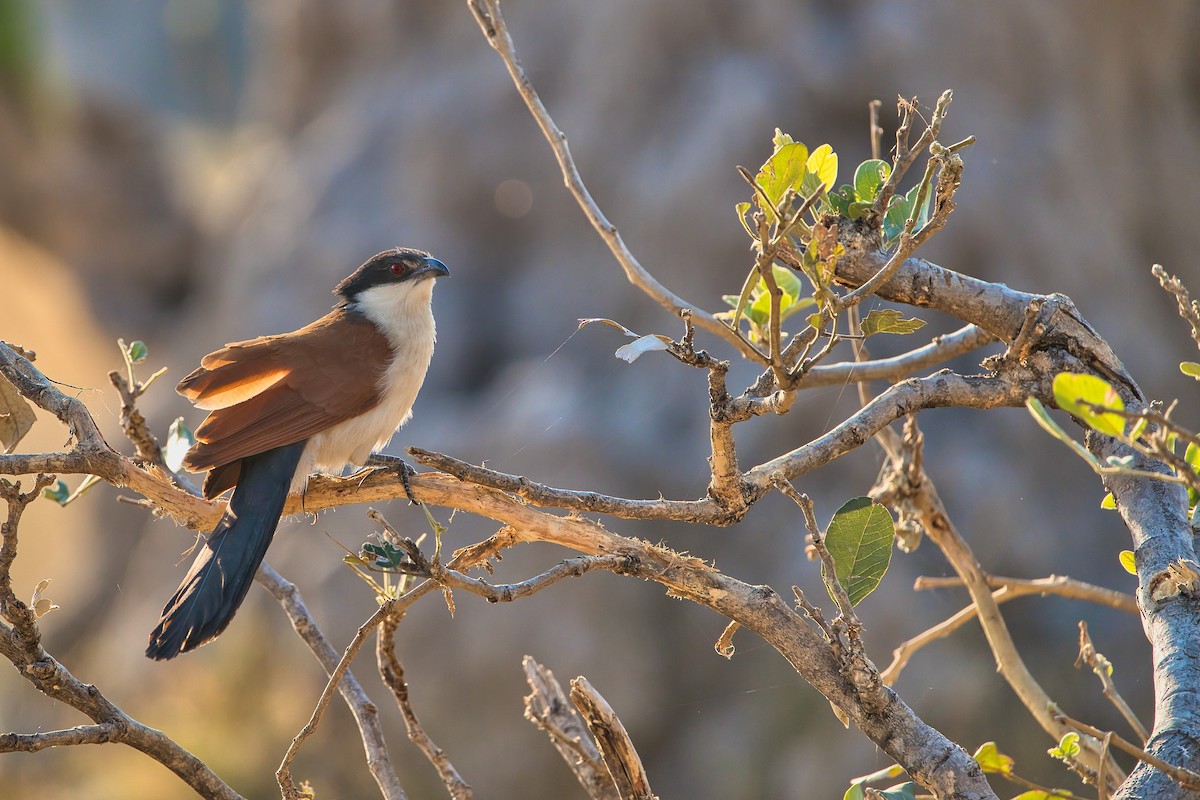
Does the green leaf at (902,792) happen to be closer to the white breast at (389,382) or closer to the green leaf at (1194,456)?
the green leaf at (1194,456)

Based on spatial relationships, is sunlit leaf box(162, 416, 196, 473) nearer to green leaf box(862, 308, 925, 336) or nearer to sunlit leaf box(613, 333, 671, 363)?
sunlit leaf box(613, 333, 671, 363)

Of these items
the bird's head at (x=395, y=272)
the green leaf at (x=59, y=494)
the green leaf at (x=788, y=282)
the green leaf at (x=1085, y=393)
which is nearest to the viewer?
the green leaf at (x=1085, y=393)

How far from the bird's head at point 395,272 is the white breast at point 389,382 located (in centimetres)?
1

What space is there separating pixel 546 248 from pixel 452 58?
164 centimetres

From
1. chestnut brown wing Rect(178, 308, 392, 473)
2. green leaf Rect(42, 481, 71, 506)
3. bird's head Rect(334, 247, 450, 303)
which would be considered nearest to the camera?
green leaf Rect(42, 481, 71, 506)

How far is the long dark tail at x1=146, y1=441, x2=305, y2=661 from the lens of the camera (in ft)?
6.06

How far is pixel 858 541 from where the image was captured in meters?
1.47

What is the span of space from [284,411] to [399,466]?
14.8 inches

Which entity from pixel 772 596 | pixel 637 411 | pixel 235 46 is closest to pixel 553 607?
pixel 637 411

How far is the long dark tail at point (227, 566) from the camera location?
6.06 feet

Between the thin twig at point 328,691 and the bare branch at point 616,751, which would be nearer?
the thin twig at point 328,691

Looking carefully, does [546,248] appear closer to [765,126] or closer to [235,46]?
[765,126]

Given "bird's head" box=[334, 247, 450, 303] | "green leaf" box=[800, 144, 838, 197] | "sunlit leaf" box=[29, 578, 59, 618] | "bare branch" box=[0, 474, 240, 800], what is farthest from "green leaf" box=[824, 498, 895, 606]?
"bird's head" box=[334, 247, 450, 303]

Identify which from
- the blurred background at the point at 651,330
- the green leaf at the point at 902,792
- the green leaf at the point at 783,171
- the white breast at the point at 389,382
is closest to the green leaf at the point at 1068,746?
the green leaf at the point at 902,792
